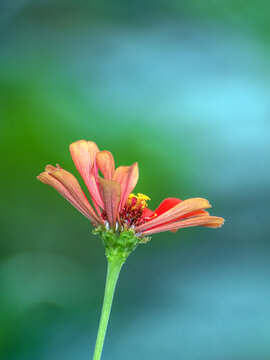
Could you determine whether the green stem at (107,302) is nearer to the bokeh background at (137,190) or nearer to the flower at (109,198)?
the flower at (109,198)

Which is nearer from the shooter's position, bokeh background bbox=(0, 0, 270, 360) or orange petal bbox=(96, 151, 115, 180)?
orange petal bbox=(96, 151, 115, 180)

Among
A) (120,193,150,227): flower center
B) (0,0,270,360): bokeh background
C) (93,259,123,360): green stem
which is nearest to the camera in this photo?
(93,259,123,360): green stem

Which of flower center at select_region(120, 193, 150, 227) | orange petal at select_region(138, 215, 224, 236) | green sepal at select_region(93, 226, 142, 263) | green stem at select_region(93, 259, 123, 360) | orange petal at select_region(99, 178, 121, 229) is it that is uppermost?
flower center at select_region(120, 193, 150, 227)

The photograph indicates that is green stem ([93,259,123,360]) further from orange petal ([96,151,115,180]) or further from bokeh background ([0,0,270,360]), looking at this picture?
bokeh background ([0,0,270,360])

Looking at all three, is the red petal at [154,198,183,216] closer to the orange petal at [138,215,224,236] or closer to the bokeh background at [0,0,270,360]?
the orange petal at [138,215,224,236]

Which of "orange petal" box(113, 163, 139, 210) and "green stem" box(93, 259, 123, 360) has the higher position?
"orange petal" box(113, 163, 139, 210)

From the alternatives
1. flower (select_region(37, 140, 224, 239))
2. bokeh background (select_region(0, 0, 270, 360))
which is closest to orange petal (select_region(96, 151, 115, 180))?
flower (select_region(37, 140, 224, 239))

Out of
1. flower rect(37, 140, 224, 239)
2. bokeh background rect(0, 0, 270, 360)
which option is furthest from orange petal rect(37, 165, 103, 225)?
bokeh background rect(0, 0, 270, 360)

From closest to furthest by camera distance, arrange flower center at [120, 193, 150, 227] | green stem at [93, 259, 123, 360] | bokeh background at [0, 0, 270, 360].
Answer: green stem at [93, 259, 123, 360], flower center at [120, 193, 150, 227], bokeh background at [0, 0, 270, 360]
